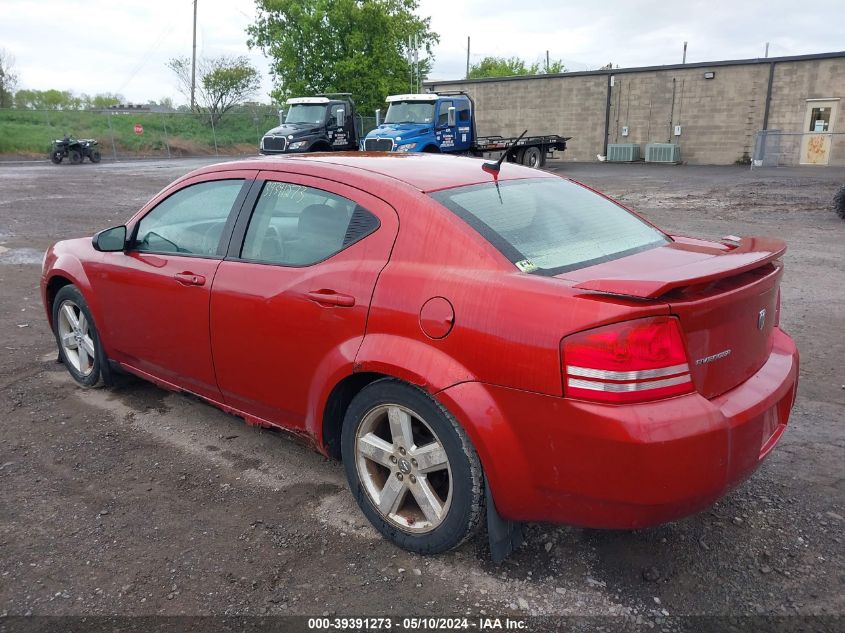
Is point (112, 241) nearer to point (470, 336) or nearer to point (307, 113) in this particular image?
point (470, 336)

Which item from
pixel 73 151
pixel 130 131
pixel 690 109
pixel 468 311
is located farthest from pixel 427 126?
pixel 130 131

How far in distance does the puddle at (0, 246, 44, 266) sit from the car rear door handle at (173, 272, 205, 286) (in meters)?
6.52

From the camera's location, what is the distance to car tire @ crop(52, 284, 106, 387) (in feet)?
14.4

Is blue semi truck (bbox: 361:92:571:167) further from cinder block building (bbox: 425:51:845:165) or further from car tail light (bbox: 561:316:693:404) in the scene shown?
car tail light (bbox: 561:316:693:404)

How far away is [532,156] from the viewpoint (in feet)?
89.0

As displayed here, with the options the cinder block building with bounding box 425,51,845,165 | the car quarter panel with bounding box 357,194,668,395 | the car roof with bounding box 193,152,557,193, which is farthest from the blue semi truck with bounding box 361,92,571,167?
the car quarter panel with bounding box 357,194,668,395

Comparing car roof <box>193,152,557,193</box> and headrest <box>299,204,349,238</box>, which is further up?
car roof <box>193,152,557,193</box>

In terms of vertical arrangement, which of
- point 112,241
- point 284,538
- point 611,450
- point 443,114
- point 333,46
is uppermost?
point 333,46

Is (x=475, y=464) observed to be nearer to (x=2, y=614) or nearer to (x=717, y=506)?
(x=717, y=506)

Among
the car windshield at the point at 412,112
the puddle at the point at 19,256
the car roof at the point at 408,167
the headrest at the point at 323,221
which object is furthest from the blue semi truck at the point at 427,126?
the headrest at the point at 323,221

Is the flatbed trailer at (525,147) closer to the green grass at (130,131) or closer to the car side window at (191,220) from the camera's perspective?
the car side window at (191,220)

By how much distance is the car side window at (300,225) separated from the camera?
9.68 ft

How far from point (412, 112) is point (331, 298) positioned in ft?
Answer: 64.4

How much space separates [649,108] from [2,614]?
35299mm
